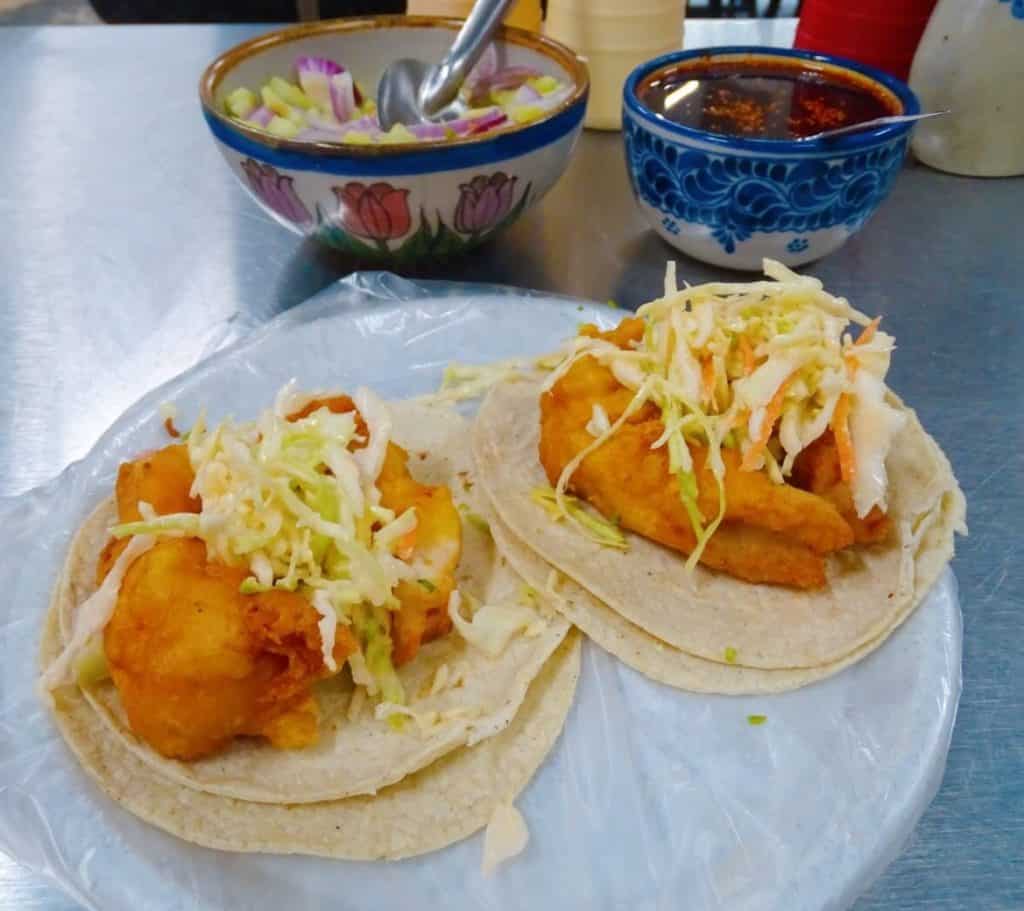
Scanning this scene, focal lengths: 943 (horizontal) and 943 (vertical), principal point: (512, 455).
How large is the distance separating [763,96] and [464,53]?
74 centimetres

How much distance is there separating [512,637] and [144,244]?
1788 mm

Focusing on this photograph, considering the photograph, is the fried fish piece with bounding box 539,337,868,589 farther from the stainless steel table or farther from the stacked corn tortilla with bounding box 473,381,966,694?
the stainless steel table

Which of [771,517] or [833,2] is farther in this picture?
[833,2]

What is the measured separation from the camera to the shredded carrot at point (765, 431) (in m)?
1.54

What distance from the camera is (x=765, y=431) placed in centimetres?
154

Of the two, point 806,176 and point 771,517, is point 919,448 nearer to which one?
point 771,517

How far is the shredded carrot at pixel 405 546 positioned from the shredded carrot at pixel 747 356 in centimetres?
64

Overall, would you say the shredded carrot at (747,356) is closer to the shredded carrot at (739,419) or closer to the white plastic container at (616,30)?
the shredded carrot at (739,419)

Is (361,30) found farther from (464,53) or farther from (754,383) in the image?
(754,383)

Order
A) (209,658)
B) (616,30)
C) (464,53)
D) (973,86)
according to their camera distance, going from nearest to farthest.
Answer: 1. (209,658)
2. (464,53)
3. (973,86)
4. (616,30)

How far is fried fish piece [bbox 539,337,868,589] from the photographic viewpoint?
5.03 ft

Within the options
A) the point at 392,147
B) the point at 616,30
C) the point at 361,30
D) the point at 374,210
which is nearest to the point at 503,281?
the point at 374,210

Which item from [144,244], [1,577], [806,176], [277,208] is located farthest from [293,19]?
[1,577]

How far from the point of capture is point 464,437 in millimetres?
1846
